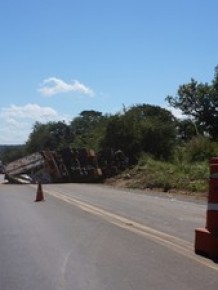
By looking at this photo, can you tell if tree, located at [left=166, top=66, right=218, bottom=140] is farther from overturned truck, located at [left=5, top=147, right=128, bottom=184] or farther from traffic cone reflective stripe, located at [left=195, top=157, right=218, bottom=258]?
traffic cone reflective stripe, located at [left=195, top=157, right=218, bottom=258]

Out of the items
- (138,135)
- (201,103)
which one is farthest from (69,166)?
(201,103)

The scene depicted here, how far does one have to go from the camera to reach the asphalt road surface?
8.84m

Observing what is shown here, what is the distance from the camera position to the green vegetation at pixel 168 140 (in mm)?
38531

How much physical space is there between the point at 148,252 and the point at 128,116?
41941mm

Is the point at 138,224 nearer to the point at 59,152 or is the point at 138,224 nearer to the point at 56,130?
the point at 59,152

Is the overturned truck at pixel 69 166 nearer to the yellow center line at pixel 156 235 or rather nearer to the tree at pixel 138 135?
the tree at pixel 138 135

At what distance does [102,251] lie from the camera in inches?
458

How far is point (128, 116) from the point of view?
174 feet

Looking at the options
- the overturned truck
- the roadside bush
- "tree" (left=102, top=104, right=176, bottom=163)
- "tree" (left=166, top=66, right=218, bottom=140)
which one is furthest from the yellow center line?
"tree" (left=166, top=66, right=218, bottom=140)

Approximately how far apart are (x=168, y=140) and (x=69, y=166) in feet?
28.5

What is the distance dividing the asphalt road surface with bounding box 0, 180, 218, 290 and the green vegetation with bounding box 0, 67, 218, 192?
1522 cm

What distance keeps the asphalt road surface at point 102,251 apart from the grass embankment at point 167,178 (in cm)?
1366

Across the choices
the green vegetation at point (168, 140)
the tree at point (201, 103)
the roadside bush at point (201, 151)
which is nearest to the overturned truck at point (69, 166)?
the green vegetation at point (168, 140)

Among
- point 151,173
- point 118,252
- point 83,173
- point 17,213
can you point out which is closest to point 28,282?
point 118,252
